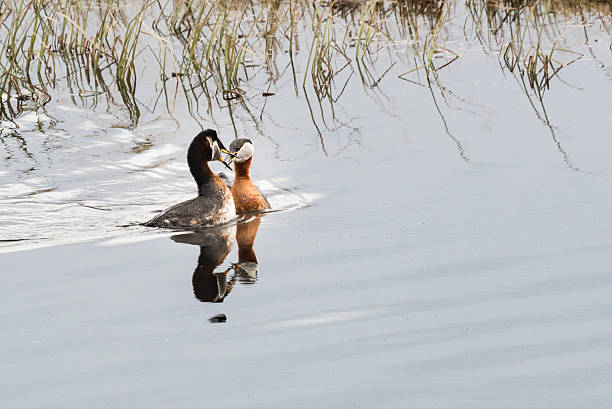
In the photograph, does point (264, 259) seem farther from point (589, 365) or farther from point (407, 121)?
point (407, 121)

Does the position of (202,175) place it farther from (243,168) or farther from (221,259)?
(221,259)

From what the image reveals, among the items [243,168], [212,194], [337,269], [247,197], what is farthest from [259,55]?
[337,269]

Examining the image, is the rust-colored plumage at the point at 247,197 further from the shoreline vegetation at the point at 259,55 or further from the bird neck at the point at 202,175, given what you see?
the shoreline vegetation at the point at 259,55

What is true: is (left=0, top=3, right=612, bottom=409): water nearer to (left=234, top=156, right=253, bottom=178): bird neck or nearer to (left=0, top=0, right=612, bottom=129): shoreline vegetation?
(left=234, top=156, right=253, bottom=178): bird neck

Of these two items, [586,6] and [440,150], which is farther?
[586,6]

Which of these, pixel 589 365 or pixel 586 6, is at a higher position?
pixel 589 365

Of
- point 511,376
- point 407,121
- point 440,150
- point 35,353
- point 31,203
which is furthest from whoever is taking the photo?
point 407,121

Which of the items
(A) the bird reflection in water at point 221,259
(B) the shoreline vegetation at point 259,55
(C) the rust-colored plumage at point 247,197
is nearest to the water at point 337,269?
(A) the bird reflection in water at point 221,259

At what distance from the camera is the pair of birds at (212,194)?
8.16 meters

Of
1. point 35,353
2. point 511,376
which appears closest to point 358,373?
point 511,376

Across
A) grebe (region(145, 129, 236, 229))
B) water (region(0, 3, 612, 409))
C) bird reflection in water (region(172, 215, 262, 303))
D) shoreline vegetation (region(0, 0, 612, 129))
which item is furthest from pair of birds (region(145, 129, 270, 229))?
shoreline vegetation (region(0, 0, 612, 129))

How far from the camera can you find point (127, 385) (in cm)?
468

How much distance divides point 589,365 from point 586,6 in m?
13.0

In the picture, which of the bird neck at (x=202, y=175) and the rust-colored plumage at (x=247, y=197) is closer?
the bird neck at (x=202, y=175)
